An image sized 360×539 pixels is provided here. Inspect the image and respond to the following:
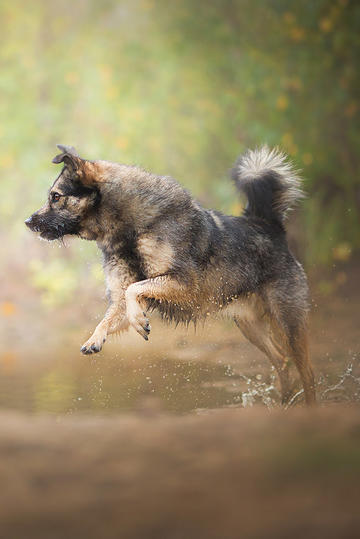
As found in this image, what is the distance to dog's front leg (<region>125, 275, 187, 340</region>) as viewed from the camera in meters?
4.53

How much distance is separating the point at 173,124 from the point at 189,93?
1.80 ft

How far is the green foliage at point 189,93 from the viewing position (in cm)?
977

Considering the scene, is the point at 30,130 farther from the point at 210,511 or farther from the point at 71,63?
the point at 210,511

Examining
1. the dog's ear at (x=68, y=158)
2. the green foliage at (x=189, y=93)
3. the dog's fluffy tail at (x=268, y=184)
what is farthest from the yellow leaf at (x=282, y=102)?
the dog's ear at (x=68, y=158)

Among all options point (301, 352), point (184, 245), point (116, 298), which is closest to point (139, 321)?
point (116, 298)

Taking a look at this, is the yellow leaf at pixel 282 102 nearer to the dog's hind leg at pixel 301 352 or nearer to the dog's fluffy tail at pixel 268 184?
the dog's fluffy tail at pixel 268 184

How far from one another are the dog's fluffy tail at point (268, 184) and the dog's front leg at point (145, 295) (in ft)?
4.06

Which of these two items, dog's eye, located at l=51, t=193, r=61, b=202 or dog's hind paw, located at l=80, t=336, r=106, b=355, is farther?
dog's eye, located at l=51, t=193, r=61, b=202

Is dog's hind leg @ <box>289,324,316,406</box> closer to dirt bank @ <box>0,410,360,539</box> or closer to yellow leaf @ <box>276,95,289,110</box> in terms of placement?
dirt bank @ <box>0,410,360,539</box>

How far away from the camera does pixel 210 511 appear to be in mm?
2570

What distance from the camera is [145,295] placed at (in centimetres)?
464

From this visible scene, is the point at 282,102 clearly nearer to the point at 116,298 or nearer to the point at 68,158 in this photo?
the point at 68,158

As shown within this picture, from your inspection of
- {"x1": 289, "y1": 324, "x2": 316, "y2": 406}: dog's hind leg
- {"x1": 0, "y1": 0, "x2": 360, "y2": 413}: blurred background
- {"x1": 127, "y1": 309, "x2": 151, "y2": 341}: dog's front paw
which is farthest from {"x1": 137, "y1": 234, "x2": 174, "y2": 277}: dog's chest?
{"x1": 0, "y1": 0, "x2": 360, "y2": 413}: blurred background

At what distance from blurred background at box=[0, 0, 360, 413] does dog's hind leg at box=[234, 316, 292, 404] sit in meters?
1.35
